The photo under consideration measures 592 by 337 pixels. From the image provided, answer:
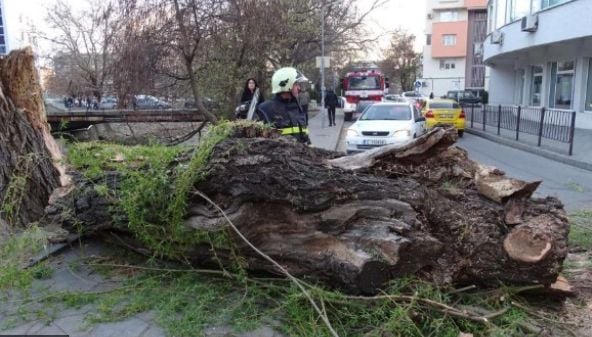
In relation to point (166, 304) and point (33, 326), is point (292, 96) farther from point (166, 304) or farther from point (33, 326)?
point (33, 326)

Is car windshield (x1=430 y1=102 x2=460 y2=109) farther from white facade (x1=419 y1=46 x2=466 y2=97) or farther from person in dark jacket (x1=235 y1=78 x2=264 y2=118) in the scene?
white facade (x1=419 y1=46 x2=466 y2=97)

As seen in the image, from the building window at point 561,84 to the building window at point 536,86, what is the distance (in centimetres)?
143

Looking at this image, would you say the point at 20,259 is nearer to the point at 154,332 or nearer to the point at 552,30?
the point at 154,332

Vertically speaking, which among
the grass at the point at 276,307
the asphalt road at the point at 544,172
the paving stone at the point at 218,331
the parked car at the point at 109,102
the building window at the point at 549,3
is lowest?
the asphalt road at the point at 544,172

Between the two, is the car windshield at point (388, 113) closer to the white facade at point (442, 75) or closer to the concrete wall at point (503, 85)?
the concrete wall at point (503, 85)

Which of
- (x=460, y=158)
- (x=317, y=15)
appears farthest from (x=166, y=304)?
(x=317, y=15)

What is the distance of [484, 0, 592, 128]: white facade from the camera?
56.5 ft

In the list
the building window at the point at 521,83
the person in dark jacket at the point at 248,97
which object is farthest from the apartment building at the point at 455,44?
the person in dark jacket at the point at 248,97

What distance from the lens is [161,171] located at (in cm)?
357

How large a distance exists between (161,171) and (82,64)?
92.8ft

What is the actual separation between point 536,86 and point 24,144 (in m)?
26.3

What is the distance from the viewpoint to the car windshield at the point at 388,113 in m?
14.2

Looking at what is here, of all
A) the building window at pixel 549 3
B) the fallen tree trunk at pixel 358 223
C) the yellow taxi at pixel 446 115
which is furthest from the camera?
the yellow taxi at pixel 446 115

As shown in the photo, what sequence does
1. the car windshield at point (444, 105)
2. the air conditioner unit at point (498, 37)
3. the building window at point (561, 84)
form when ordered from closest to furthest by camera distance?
the car windshield at point (444, 105)
the building window at point (561, 84)
the air conditioner unit at point (498, 37)
